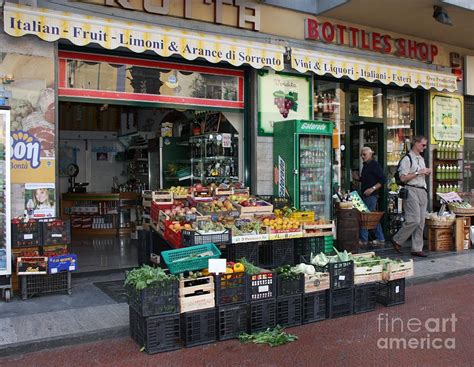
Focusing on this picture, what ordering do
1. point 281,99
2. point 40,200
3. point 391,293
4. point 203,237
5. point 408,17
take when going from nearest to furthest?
point 391,293
point 203,237
point 40,200
point 281,99
point 408,17

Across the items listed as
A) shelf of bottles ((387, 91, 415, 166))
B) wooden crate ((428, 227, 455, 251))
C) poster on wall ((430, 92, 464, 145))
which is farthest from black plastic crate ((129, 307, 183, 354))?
poster on wall ((430, 92, 464, 145))

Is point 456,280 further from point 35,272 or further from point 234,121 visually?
point 35,272

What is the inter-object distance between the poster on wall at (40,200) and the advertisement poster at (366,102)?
22.1ft

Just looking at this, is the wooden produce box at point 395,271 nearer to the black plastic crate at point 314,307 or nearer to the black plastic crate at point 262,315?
the black plastic crate at point 314,307

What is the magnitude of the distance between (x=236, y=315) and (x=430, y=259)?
17.2ft

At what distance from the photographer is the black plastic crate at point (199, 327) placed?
499 cm

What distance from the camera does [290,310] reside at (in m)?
5.58

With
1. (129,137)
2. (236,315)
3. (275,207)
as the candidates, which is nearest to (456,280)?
(275,207)

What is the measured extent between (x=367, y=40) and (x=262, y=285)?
23.7 feet

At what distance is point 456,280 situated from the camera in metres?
8.02

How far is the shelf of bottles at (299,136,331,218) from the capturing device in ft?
30.5

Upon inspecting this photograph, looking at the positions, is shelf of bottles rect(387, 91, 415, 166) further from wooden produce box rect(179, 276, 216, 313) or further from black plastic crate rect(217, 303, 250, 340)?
wooden produce box rect(179, 276, 216, 313)

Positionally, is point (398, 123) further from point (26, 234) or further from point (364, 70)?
point (26, 234)

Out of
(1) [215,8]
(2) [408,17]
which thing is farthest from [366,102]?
(1) [215,8]
